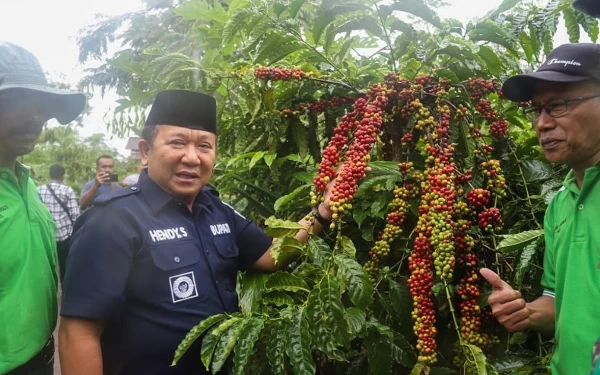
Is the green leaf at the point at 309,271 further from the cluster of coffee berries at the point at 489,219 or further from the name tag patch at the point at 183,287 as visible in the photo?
the cluster of coffee berries at the point at 489,219

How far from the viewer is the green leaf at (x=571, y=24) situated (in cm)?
193

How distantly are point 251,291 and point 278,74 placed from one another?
848 millimetres

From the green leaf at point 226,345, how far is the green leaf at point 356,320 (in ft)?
1.06

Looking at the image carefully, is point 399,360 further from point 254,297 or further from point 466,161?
point 466,161

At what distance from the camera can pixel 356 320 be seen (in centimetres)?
167

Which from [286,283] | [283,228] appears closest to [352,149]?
[283,228]

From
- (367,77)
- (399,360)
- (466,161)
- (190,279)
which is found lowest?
(399,360)

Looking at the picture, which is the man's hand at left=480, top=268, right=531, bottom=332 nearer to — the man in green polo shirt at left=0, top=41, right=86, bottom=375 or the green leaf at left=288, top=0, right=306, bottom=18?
the green leaf at left=288, top=0, right=306, bottom=18

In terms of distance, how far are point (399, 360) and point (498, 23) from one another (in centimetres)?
136

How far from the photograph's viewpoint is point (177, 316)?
1788 millimetres

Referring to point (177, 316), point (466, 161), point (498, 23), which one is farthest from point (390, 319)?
point (498, 23)

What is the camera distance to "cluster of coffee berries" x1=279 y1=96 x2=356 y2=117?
218cm

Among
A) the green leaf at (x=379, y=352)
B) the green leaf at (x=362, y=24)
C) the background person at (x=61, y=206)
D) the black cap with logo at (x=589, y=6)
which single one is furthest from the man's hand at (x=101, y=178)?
the black cap with logo at (x=589, y=6)

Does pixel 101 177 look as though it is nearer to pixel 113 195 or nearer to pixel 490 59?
pixel 113 195
